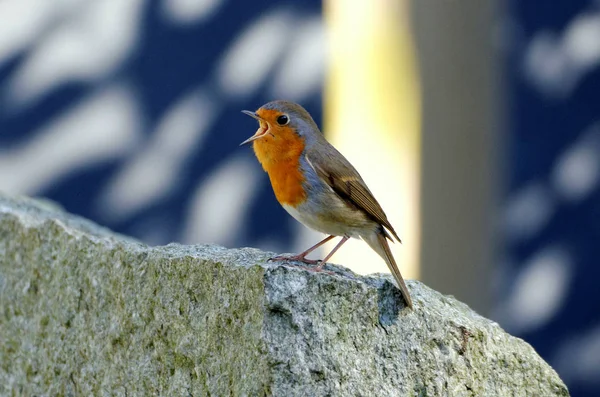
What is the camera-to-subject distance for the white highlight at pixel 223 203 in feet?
16.9

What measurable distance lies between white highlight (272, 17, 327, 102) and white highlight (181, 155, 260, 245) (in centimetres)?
43

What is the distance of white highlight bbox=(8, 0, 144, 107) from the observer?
4.89 m

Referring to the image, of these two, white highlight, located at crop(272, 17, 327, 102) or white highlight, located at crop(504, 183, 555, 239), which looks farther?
white highlight, located at crop(504, 183, 555, 239)

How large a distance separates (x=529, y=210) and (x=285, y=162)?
119 inches

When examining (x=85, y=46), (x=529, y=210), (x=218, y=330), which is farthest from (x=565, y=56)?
(x=218, y=330)

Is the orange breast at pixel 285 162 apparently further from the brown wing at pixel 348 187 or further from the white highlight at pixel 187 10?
the white highlight at pixel 187 10

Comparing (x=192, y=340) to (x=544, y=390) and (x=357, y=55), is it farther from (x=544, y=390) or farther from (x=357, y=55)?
(x=357, y=55)

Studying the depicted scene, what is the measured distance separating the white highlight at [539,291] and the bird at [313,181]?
2.86 m

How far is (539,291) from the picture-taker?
222 inches

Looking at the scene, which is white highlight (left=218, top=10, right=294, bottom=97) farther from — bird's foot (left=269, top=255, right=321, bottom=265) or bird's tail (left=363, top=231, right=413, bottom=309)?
bird's foot (left=269, top=255, right=321, bottom=265)

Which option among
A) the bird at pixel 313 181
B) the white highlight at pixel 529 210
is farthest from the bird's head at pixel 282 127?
the white highlight at pixel 529 210

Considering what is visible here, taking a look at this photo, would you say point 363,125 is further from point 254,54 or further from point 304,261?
point 304,261

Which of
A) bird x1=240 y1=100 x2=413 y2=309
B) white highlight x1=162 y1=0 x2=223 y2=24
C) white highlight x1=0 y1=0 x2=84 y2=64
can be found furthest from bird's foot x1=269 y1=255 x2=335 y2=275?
white highlight x1=0 y1=0 x2=84 y2=64

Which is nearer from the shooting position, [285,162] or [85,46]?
[285,162]
